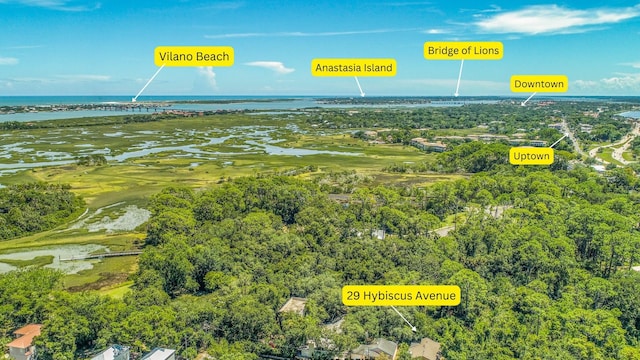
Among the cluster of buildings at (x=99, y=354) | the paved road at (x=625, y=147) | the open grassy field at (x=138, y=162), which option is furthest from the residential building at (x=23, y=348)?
the paved road at (x=625, y=147)

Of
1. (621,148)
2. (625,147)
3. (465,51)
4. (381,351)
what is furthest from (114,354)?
(625,147)

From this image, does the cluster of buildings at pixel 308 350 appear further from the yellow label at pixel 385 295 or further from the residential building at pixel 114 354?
the yellow label at pixel 385 295

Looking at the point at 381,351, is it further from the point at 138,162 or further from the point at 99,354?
the point at 138,162

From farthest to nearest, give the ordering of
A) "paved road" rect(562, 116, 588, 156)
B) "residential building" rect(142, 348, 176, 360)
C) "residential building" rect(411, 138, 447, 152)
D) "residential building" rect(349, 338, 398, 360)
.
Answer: "residential building" rect(411, 138, 447, 152) → "paved road" rect(562, 116, 588, 156) → "residential building" rect(349, 338, 398, 360) → "residential building" rect(142, 348, 176, 360)

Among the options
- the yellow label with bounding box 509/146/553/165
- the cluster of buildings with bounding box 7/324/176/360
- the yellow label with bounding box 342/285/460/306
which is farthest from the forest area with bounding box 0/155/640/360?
the yellow label with bounding box 509/146/553/165

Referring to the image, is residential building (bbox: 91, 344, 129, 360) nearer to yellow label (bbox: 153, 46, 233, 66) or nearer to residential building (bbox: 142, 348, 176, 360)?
residential building (bbox: 142, 348, 176, 360)

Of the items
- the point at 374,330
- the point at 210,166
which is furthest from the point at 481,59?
the point at 210,166
